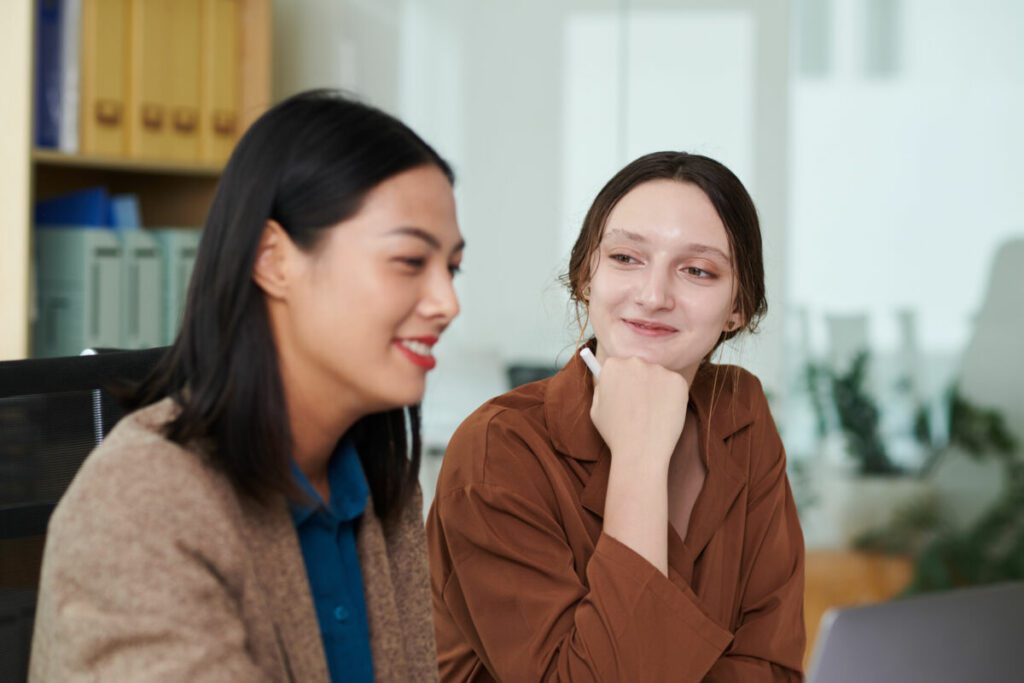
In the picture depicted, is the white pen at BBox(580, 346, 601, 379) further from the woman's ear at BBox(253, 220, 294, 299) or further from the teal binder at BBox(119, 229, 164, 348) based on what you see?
the teal binder at BBox(119, 229, 164, 348)

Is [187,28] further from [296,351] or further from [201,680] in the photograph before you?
[201,680]

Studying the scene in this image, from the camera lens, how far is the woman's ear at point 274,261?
0.99 metres

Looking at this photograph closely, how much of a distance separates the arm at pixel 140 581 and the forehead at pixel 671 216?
77 cm

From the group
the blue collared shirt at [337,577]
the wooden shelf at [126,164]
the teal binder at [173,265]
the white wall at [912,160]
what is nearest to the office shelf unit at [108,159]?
the wooden shelf at [126,164]

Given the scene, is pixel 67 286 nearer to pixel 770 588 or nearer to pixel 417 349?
pixel 770 588

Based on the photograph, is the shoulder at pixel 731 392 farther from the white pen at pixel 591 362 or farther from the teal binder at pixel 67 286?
the teal binder at pixel 67 286

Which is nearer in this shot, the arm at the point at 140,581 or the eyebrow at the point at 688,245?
the arm at the point at 140,581

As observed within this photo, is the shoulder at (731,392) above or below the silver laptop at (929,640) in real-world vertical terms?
above

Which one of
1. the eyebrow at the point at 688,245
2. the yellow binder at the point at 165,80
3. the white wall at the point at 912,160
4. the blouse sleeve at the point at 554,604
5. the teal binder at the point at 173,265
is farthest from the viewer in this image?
the white wall at the point at 912,160

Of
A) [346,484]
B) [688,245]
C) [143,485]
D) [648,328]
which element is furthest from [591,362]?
[143,485]

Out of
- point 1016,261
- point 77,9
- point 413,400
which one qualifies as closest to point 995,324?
point 1016,261

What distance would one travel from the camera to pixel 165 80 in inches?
117

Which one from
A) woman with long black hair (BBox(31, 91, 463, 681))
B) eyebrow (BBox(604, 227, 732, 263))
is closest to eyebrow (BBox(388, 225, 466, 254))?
woman with long black hair (BBox(31, 91, 463, 681))

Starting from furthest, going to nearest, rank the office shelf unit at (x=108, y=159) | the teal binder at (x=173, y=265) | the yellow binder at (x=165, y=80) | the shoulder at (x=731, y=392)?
the teal binder at (x=173, y=265) → the yellow binder at (x=165, y=80) → the office shelf unit at (x=108, y=159) → the shoulder at (x=731, y=392)
